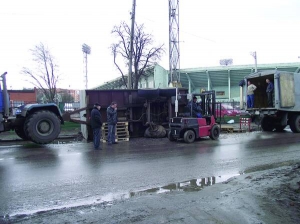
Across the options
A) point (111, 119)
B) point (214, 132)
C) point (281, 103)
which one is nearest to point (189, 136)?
point (214, 132)

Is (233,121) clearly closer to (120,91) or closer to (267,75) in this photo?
(267,75)

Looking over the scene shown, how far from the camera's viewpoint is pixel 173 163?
8422 millimetres

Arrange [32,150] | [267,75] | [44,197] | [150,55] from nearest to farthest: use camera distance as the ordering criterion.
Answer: [44,197]
[32,150]
[267,75]
[150,55]

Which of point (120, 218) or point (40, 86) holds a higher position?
point (40, 86)

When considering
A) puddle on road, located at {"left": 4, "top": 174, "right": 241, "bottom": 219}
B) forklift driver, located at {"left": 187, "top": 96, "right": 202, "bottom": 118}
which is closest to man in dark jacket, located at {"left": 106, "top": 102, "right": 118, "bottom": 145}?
forklift driver, located at {"left": 187, "top": 96, "right": 202, "bottom": 118}

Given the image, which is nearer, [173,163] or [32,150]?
[173,163]

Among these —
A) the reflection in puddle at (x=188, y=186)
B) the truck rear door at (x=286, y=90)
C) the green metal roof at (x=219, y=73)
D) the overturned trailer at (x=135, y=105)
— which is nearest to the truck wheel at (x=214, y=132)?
the overturned trailer at (x=135, y=105)

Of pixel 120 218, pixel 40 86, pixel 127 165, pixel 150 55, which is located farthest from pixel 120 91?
pixel 40 86

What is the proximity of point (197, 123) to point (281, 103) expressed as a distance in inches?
216

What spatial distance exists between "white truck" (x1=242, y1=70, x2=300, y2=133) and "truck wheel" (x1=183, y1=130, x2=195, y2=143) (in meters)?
5.52

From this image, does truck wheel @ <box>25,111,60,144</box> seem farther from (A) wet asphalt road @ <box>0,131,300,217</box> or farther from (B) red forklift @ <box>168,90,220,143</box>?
(B) red forklift @ <box>168,90,220,143</box>

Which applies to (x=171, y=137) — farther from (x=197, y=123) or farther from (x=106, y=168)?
(x=106, y=168)

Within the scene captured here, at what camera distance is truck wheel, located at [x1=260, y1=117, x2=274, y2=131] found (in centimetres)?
1767

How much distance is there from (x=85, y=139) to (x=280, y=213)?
11.4 metres
